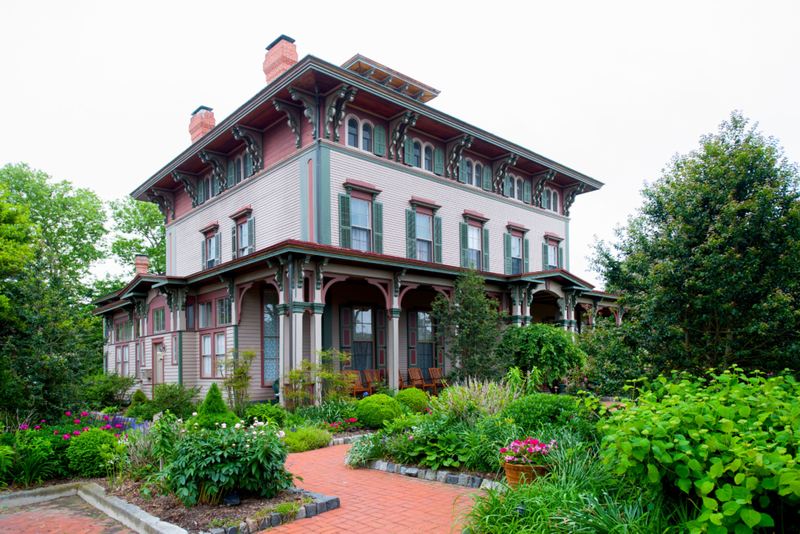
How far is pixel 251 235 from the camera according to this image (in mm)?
18391

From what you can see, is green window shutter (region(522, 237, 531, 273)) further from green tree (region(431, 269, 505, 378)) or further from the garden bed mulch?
the garden bed mulch

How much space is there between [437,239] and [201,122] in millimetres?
12677

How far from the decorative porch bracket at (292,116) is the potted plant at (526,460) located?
490 inches

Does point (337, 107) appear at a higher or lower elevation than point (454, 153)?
higher

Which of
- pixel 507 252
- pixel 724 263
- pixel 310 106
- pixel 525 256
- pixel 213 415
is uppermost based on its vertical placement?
pixel 310 106

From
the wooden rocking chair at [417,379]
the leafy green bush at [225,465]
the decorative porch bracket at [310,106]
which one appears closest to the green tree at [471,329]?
the wooden rocking chair at [417,379]

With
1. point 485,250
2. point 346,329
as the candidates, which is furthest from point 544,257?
point 346,329

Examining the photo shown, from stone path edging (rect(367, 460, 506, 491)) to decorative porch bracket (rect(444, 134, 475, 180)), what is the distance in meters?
13.2

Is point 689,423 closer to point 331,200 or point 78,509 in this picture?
point 78,509

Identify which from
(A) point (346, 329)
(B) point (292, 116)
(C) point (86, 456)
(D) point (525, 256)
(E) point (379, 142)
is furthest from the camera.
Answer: (D) point (525, 256)

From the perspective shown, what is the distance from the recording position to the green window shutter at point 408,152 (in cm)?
1842

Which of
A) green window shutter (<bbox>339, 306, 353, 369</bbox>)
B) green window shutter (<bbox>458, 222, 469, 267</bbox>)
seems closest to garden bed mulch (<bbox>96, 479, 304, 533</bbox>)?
green window shutter (<bbox>339, 306, 353, 369</bbox>)

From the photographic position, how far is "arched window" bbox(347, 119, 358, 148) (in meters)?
16.9

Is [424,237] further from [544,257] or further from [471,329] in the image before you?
[544,257]
